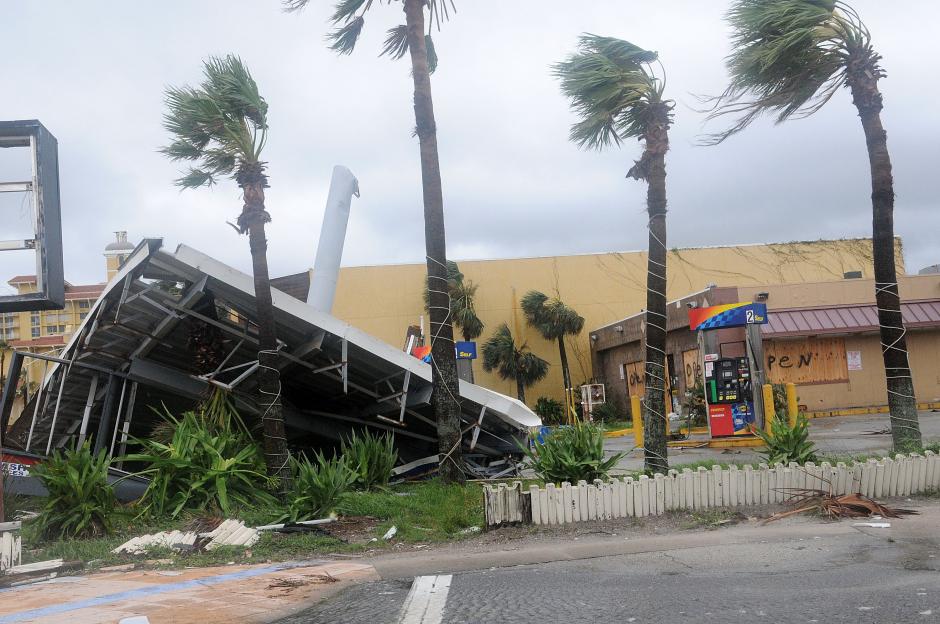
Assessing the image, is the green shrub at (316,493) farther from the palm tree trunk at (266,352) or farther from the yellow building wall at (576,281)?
the yellow building wall at (576,281)

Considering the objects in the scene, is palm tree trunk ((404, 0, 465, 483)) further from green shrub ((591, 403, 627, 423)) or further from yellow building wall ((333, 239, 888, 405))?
yellow building wall ((333, 239, 888, 405))

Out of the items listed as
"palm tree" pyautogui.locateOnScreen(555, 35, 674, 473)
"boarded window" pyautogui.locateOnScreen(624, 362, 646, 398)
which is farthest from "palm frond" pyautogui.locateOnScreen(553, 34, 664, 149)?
"boarded window" pyautogui.locateOnScreen(624, 362, 646, 398)

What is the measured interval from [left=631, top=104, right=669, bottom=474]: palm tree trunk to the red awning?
17828 millimetres

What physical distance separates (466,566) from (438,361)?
493cm

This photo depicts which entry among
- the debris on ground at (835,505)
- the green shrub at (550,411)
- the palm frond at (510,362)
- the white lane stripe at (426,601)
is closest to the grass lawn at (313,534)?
the white lane stripe at (426,601)

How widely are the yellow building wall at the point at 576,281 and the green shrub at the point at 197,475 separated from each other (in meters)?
30.6

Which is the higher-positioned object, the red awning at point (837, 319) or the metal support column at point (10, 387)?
the red awning at point (837, 319)

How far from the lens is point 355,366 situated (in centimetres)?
1396

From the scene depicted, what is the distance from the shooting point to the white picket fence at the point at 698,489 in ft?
31.7

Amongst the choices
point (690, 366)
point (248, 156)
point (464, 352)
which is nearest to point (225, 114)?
point (248, 156)

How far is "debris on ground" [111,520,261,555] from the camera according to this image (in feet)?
31.0

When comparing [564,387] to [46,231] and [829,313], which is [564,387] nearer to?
[829,313]

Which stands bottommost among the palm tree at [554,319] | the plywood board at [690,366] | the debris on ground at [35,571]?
the debris on ground at [35,571]

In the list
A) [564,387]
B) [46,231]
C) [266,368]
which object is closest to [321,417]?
[266,368]
